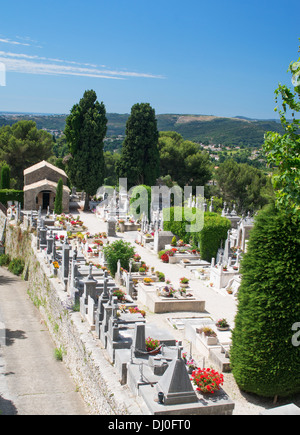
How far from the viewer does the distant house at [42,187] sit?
1492 inches

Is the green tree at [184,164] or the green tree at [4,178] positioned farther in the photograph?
the green tree at [184,164]

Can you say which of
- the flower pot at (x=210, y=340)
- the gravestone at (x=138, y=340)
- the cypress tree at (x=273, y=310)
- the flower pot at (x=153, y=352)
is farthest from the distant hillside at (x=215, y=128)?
the gravestone at (x=138, y=340)

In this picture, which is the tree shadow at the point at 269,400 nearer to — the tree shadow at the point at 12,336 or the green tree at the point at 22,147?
the tree shadow at the point at 12,336

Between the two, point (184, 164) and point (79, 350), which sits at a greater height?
point (184, 164)

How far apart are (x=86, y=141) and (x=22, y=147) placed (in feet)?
38.4

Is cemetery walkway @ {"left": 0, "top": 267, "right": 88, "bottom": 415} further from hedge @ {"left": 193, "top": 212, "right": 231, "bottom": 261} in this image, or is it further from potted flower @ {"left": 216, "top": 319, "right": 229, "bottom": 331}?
hedge @ {"left": 193, "top": 212, "right": 231, "bottom": 261}

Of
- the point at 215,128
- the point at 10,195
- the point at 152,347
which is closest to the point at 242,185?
the point at 10,195

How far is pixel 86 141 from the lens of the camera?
126 feet

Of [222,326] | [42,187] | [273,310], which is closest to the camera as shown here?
[273,310]

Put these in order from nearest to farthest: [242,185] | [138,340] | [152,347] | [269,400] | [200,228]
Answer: [138,340], [152,347], [269,400], [200,228], [242,185]

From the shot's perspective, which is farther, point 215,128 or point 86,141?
point 215,128

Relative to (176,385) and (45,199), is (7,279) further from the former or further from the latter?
(176,385)
